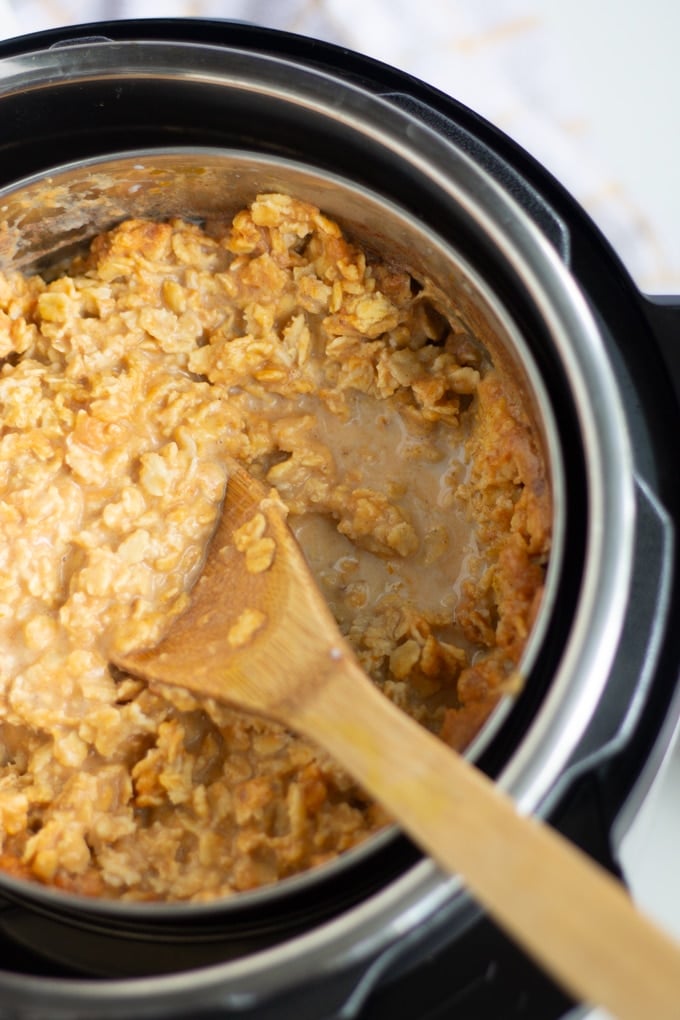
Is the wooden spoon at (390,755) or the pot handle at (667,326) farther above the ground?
the pot handle at (667,326)

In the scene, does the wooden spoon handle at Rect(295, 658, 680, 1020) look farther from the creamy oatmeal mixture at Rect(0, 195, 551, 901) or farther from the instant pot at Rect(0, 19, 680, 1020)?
the creamy oatmeal mixture at Rect(0, 195, 551, 901)

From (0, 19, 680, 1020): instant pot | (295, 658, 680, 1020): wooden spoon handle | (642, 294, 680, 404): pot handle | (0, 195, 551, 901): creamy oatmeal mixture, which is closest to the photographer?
(295, 658, 680, 1020): wooden spoon handle

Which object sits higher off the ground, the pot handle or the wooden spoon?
the pot handle

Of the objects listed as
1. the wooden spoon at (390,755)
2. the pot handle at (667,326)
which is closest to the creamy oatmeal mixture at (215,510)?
the wooden spoon at (390,755)

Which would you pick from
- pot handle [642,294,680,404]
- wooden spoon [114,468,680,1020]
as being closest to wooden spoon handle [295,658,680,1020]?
wooden spoon [114,468,680,1020]

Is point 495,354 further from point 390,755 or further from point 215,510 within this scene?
point 390,755

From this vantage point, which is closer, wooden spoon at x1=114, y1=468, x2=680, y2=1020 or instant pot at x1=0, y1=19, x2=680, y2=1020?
wooden spoon at x1=114, y1=468, x2=680, y2=1020

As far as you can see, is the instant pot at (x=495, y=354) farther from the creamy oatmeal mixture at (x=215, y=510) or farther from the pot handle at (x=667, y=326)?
the creamy oatmeal mixture at (x=215, y=510)
